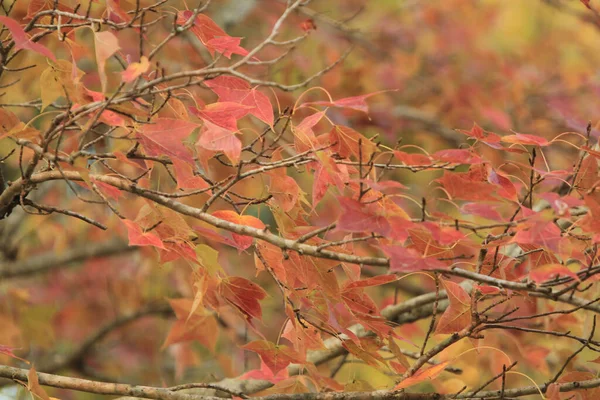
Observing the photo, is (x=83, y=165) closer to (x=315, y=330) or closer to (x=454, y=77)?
(x=315, y=330)

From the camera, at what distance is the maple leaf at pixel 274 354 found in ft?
3.01

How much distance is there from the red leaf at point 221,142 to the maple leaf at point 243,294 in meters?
0.22

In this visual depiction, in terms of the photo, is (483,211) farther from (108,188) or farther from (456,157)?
(108,188)

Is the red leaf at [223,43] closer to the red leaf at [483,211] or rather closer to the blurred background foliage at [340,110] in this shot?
the red leaf at [483,211]

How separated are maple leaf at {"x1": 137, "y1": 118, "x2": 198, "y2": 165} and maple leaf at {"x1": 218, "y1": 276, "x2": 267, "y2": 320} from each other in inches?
8.3

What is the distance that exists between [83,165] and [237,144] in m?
0.16

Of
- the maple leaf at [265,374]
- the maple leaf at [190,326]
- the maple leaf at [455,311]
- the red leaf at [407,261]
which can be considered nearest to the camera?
the red leaf at [407,261]

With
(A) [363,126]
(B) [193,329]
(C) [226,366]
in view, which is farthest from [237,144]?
(A) [363,126]

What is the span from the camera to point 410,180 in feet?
11.1

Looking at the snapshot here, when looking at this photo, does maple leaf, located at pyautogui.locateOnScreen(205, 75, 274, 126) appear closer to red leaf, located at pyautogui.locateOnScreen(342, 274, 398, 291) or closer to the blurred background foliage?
red leaf, located at pyautogui.locateOnScreen(342, 274, 398, 291)

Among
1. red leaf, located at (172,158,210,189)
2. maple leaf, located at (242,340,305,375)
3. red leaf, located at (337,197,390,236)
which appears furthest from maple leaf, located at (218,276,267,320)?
red leaf, located at (337,197,390,236)

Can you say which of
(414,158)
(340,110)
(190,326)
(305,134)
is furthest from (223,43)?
(340,110)

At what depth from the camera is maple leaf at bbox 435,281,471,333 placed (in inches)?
32.7

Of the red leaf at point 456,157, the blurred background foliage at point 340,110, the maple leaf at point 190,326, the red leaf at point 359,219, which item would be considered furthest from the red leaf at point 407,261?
the blurred background foliage at point 340,110
